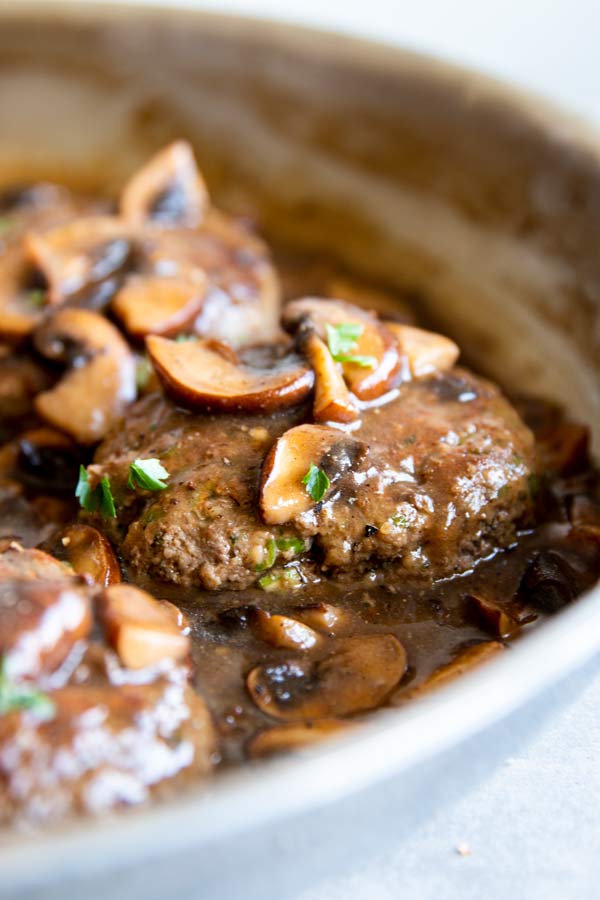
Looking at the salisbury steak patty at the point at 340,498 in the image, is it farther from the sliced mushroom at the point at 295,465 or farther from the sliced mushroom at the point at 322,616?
the sliced mushroom at the point at 322,616

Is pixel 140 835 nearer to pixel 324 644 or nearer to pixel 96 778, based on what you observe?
pixel 96 778

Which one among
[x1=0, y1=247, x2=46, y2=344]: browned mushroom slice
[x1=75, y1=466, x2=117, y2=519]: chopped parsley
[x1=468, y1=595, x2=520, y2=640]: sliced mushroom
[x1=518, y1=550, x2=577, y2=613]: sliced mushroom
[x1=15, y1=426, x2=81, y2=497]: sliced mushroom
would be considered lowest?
[x1=15, y1=426, x2=81, y2=497]: sliced mushroom

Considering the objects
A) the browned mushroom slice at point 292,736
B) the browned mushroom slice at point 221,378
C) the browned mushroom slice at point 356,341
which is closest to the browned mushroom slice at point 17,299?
the browned mushroom slice at point 221,378

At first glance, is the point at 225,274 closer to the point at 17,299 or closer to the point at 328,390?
the point at 17,299

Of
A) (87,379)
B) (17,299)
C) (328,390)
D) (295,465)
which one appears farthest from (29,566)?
(17,299)

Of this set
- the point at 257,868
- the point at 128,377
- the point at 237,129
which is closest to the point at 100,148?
the point at 237,129

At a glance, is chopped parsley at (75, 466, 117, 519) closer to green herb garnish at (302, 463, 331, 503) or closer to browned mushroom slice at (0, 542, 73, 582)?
browned mushroom slice at (0, 542, 73, 582)

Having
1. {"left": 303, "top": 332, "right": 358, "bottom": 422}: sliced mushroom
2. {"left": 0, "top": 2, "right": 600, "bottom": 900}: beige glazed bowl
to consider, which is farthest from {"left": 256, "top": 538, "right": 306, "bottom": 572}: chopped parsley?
{"left": 0, "top": 2, "right": 600, "bottom": 900}: beige glazed bowl
